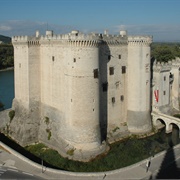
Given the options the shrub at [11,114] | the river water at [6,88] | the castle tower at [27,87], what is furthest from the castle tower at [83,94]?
the river water at [6,88]

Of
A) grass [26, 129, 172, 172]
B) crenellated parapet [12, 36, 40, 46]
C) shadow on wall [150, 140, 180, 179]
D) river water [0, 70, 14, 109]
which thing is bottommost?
grass [26, 129, 172, 172]

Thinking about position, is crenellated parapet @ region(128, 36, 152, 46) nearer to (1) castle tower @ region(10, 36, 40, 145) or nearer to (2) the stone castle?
(2) the stone castle

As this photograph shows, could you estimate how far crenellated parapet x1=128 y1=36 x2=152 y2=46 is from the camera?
97.5 ft

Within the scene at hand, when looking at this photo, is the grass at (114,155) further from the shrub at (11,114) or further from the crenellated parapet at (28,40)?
the crenellated parapet at (28,40)

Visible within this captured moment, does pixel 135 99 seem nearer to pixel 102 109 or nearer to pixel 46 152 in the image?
pixel 102 109

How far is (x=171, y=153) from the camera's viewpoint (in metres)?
25.5

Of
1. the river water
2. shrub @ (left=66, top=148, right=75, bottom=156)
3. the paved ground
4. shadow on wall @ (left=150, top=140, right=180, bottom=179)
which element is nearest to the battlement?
shrub @ (left=66, top=148, right=75, bottom=156)

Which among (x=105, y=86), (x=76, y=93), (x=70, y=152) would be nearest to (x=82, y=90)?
(x=76, y=93)

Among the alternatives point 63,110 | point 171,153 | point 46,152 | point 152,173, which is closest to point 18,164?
point 46,152

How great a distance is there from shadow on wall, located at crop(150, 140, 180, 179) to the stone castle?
593 cm

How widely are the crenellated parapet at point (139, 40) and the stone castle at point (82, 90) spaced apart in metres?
0.10

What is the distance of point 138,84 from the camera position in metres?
30.7

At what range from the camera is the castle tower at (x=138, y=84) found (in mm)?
30144

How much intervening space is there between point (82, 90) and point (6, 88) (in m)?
36.6
